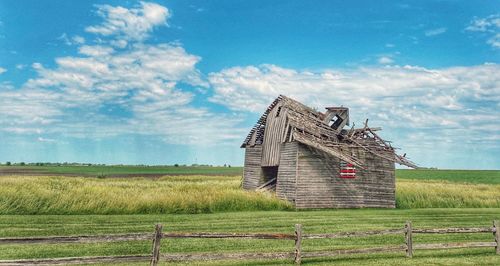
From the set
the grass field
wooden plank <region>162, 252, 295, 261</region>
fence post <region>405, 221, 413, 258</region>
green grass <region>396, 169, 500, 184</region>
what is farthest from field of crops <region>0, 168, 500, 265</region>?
green grass <region>396, 169, 500, 184</region>

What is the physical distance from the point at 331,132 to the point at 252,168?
8508mm

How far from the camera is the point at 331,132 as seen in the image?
3241 centimetres

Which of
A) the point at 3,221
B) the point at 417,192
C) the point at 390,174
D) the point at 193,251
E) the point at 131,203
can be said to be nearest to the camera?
the point at 193,251

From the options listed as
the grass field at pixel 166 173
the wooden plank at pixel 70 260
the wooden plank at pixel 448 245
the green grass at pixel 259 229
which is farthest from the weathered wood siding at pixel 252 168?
the grass field at pixel 166 173

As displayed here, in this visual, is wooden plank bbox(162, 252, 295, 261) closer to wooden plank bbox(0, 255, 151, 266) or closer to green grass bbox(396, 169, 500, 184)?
wooden plank bbox(0, 255, 151, 266)

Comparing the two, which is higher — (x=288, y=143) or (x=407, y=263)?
Result: (x=288, y=143)

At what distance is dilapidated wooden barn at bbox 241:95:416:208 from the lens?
3011 cm

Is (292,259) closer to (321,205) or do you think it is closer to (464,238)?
(464,238)

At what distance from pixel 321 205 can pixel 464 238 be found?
12119mm

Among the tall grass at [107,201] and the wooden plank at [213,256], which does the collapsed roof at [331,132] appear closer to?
the tall grass at [107,201]

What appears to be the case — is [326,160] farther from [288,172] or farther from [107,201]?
[107,201]

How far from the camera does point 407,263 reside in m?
13.7

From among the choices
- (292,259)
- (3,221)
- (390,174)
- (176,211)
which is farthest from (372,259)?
(390,174)

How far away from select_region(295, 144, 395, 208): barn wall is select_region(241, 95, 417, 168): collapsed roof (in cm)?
70
